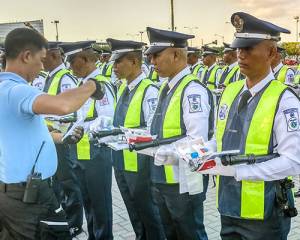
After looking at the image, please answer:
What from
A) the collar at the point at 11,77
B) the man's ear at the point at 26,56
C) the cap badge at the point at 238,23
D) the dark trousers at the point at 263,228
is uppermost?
the cap badge at the point at 238,23

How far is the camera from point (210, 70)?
38.4 ft

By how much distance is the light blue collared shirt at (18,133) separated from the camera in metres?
2.47

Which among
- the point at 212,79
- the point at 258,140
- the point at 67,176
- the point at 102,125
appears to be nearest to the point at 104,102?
the point at 102,125

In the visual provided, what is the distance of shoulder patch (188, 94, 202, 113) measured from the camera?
123 inches

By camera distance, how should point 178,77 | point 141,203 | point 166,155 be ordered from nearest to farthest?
point 166,155
point 178,77
point 141,203

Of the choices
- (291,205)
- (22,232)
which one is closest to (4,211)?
(22,232)

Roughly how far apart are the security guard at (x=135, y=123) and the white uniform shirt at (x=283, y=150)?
150cm

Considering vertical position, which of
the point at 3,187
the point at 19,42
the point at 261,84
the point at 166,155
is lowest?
the point at 3,187

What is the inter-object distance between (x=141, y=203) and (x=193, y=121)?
1259mm

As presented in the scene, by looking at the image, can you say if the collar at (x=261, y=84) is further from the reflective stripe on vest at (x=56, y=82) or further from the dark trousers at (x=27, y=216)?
the reflective stripe on vest at (x=56, y=82)

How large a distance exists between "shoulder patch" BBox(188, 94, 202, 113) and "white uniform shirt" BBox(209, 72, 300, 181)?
89 centimetres

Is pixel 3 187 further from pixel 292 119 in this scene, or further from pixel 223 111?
pixel 292 119

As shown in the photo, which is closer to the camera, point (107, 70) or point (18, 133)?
point (18, 133)

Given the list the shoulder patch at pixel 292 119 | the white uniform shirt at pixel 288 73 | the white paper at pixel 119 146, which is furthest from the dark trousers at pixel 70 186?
the white uniform shirt at pixel 288 73
